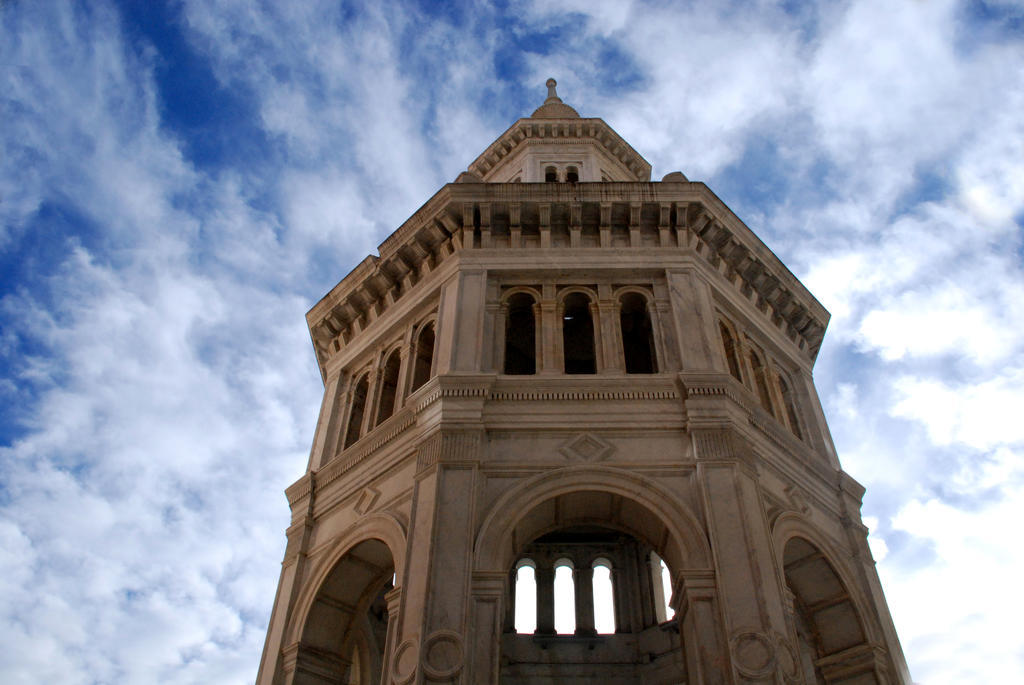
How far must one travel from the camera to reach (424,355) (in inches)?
801

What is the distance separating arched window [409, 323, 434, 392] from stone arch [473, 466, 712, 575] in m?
5.46

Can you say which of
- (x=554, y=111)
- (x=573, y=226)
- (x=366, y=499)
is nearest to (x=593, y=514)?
(x=366, y=499)

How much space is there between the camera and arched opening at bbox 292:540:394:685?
1653 centimetres

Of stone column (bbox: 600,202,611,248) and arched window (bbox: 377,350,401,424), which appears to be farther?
arched window (bbox: 377,350,401,424)

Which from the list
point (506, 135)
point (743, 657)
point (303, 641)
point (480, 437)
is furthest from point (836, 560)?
point (506, 135)

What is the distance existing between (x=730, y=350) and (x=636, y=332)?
2.88 m

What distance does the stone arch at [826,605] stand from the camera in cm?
1625

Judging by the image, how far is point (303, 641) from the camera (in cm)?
1658

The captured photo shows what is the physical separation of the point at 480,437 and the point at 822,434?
1009 centimetres

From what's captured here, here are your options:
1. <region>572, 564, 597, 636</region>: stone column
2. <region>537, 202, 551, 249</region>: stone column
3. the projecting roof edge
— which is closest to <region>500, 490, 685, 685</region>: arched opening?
<region>572, 564, 597, 636</region>: stone column

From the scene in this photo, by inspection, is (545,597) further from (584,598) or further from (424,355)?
(424,355)

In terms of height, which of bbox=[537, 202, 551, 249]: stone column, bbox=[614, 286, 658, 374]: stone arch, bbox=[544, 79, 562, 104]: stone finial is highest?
bbox=[544, 79, 562, 104]: stone finial

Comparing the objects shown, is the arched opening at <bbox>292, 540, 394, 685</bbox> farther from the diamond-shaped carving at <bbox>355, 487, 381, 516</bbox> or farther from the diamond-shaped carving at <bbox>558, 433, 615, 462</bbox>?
the diamond-shaped carving at <bbox>558, 433, 615, 462</bbox>

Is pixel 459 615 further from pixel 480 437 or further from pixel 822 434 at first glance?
pixel 822 434
